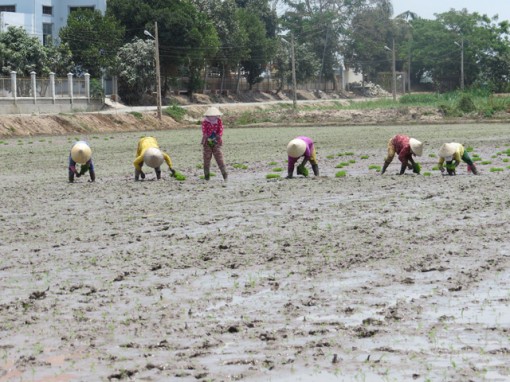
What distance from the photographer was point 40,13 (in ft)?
242

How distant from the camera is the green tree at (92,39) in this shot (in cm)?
6606

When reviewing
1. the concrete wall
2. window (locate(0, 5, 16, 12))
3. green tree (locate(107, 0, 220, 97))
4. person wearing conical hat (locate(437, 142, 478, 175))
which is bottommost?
person wearing conical hat (locate(437, 142, 478, 175))

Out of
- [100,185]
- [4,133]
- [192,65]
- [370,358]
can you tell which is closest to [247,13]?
[192,65]

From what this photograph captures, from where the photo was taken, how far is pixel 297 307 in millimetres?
8258

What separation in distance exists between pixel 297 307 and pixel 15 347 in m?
2.42

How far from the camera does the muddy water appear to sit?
668cm

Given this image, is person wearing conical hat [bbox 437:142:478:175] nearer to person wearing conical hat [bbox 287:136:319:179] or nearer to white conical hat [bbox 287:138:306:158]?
person wearing conical hat [bbox 287:136:319:179]

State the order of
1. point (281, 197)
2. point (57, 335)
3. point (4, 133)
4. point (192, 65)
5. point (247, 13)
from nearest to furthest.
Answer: point (57, 335)
point (281, 197)
point (4, 133)
point (192, 65)
point (247, 13)

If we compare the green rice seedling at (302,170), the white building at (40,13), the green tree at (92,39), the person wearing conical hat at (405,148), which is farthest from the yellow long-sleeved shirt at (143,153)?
the white building at (40,13)

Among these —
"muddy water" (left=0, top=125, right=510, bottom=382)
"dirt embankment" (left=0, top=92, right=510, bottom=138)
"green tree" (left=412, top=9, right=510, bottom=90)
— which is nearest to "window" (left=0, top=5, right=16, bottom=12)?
"dirt embankment" (left=0, top=92, right=510, bottom=138)

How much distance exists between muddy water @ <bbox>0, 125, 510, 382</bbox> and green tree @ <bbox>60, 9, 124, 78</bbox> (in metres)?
48.9

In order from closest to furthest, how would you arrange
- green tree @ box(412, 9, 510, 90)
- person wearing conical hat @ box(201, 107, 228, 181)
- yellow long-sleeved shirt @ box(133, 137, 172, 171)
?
person wearing conical hat @ box(201, 107, 228, 181)
yellow long-sleeved shirt @ box(133, 137, 172, 171)
green tree @ box(412, 9, 510, 90)

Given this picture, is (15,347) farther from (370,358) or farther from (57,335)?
(370,358)

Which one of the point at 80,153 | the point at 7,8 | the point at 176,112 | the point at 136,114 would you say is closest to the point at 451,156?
the point at 80,153
